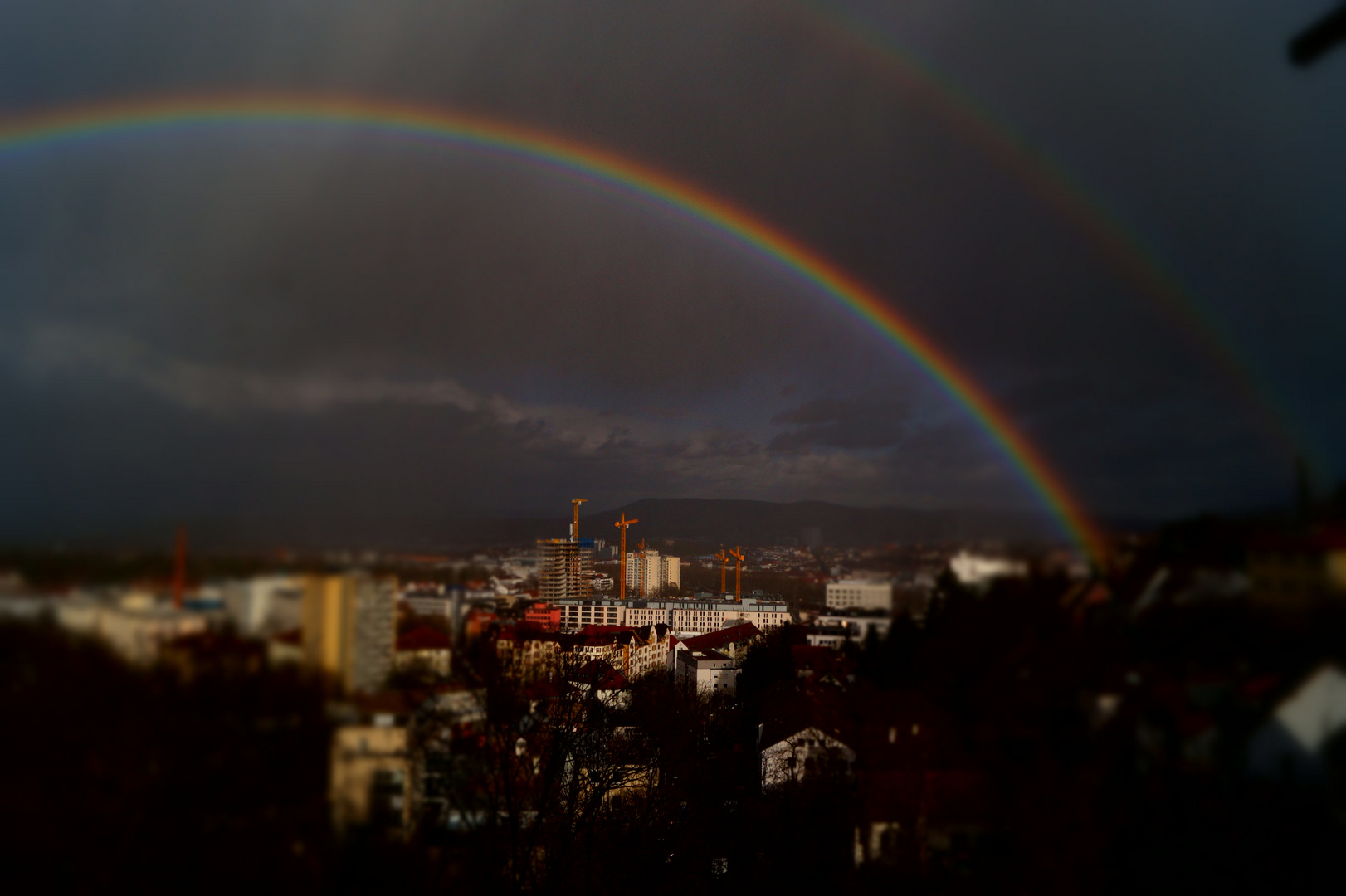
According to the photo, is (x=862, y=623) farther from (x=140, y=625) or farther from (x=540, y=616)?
(x=540, y=616)

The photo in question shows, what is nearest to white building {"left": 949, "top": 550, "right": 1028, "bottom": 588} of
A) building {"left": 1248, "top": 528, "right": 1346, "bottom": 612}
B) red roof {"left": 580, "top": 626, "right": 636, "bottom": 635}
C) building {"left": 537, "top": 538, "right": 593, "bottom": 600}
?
building {"left": 1248, "top": 528, "right": 1346, "bottom": 612}

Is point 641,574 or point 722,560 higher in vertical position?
point 722,560

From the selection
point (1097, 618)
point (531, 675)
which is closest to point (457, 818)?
point (1097, 618)

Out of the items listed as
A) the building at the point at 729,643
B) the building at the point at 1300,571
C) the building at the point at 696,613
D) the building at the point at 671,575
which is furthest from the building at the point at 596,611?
the building at the point at 1300,571

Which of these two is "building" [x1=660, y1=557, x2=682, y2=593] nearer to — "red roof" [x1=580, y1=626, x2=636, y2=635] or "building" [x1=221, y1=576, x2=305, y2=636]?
"red roof" [x1=580, y1=626, x2=636, y2=635]

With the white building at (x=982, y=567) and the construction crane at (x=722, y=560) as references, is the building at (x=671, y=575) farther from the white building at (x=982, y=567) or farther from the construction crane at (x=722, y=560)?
the white building at (x=982, y=567)

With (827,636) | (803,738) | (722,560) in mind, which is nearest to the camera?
(803,738)

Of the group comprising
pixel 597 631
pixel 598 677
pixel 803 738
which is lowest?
pixel 803 738

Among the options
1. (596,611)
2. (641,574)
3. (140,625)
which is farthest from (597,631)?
(140,625)
